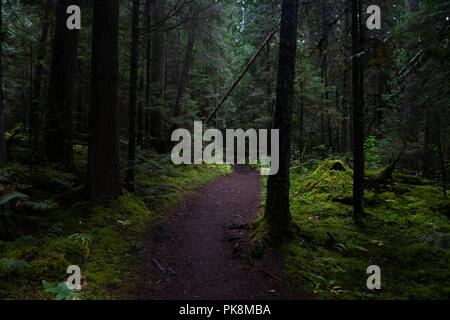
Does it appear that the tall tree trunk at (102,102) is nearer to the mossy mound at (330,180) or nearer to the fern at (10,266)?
the fern at (10,266)

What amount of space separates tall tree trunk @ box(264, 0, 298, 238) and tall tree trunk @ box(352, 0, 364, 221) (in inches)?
70.5

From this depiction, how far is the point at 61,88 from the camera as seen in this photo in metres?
7.95

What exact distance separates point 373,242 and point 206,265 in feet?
12.3

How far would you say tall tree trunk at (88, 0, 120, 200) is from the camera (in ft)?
21.6

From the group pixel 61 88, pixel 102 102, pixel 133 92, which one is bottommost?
pixel 102 102

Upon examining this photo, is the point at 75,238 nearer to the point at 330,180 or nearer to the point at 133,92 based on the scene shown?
the point at 133,92

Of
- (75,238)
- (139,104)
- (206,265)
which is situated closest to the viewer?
(75,238)

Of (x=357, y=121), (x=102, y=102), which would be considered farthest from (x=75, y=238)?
(x=357, y=121)

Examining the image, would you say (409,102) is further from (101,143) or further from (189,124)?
(189,124)

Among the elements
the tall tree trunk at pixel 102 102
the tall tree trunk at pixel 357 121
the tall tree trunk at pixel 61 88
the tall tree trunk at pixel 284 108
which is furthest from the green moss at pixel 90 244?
the tall tree trunk at pixel 357 121

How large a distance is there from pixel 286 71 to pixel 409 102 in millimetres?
3999

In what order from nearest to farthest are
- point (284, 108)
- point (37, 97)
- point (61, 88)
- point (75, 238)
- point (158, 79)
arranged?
point (75, 238) < point (284, 108) < point (61, 88) < point (37, 97) < point (158, 79)

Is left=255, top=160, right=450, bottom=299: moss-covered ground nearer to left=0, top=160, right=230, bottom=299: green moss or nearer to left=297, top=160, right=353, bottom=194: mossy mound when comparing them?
left=297, top=160, right=353, bottom=194: mossy mound
